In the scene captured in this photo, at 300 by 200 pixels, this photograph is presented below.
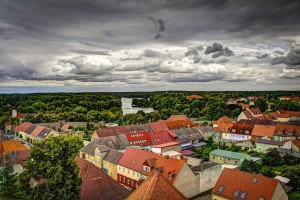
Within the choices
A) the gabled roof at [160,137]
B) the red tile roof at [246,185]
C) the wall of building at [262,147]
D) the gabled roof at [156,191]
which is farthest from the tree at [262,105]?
the gabled roof at [156,191]

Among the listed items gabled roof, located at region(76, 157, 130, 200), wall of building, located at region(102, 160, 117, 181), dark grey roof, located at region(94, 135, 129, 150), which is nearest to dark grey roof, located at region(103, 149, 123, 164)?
wall of building, located at region(102, 160, 117, 181)

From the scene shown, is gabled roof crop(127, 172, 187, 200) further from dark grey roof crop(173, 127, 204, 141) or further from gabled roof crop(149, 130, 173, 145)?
dark grey roof crop(173, 127, 204, 141)

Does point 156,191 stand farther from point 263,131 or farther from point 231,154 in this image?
point 263,131

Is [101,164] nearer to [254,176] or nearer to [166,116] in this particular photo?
[254,176]

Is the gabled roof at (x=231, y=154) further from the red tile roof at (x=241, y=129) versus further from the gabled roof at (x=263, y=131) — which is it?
the red tile roof at (x=241, y=129)

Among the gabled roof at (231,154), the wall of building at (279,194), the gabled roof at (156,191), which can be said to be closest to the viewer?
the gabled roof at (156,191)
